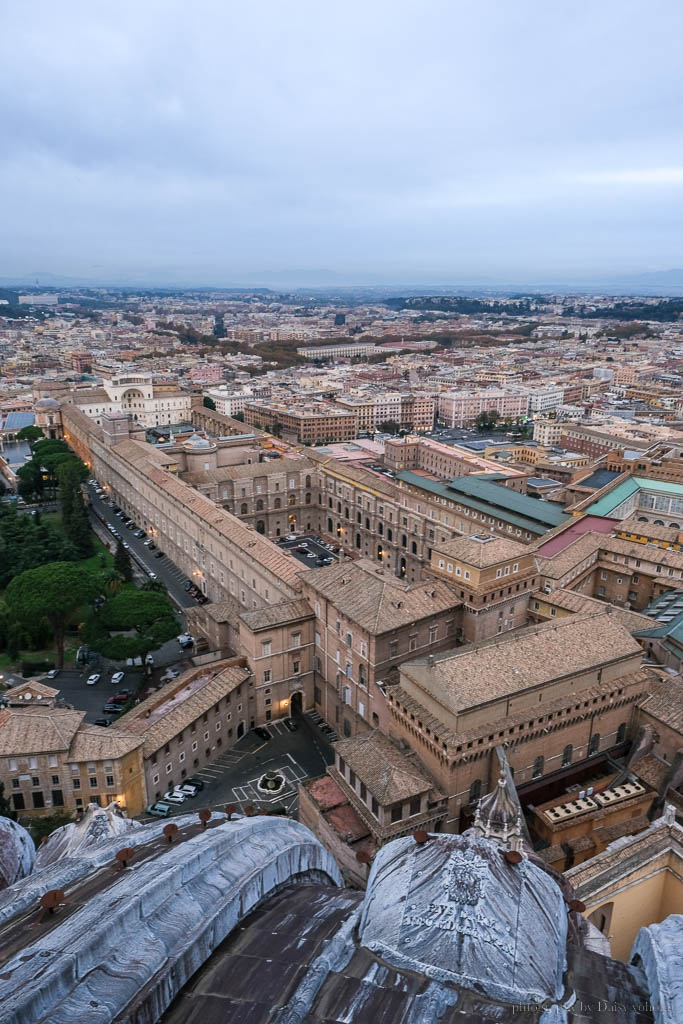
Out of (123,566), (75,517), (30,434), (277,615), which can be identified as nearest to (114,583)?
(123,566)

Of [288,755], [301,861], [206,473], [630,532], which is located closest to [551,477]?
[630,532]

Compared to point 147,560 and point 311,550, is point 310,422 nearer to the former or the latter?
point 311,550

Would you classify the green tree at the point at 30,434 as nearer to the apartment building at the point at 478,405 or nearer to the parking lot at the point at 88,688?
the parking lot at the point at 88,688

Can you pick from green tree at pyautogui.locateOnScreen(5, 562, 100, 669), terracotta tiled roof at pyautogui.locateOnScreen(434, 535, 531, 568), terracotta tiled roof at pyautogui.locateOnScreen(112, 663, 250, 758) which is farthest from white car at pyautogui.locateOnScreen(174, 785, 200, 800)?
terracotta tiled roof at pyautogui.locateOnScreen(434, 535, 531, 568)

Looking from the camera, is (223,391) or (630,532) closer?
(630,532)

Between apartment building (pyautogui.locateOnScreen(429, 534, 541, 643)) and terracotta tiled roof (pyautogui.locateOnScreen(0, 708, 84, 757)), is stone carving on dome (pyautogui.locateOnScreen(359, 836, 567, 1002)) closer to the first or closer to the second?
terracotta tiled roof (pyautogui.locateOnScreen(0, 708, 84, 757))

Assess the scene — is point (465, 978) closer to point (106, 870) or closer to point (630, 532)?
point (106, 870)
